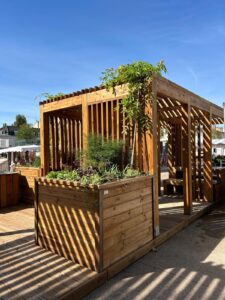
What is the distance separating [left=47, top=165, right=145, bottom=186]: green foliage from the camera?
2.80m

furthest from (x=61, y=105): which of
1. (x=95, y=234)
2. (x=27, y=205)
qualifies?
(x=95, y=234)

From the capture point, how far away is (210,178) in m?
6.23

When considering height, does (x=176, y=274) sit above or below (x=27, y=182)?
below

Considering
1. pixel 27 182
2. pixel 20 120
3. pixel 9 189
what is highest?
pixel 20 120

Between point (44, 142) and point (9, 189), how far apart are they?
150cm

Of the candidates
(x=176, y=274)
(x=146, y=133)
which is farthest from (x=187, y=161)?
(x=176, y=274)

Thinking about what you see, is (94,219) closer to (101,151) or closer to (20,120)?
(101,151)

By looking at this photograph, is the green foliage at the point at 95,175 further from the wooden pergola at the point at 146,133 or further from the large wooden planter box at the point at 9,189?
the large wooden planter box at the point at 9,189

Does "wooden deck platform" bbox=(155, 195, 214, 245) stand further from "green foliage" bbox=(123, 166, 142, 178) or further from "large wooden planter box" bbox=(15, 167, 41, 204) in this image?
"large wooden planter box" bbox=(15, 167, 41, 204)

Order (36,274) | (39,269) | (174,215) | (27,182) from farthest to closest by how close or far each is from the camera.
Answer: (27,182) < (174,215) < (39,269) < (36,274)

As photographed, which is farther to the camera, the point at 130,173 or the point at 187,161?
the point at 187,161

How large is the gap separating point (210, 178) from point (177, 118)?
6.46ft

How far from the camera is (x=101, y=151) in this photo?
11.5 ft

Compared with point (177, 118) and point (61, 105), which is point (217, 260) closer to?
point (61, 105)
